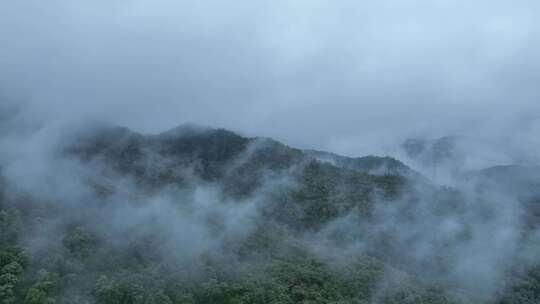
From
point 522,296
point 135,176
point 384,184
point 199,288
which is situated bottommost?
point 199,288

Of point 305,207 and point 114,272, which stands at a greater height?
point 305,207

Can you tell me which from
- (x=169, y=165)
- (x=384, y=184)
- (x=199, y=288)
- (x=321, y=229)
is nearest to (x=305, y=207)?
(x=321, y=229)

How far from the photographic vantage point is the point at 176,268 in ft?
193

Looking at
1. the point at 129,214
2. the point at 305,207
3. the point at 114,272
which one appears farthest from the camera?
the point at 305,207

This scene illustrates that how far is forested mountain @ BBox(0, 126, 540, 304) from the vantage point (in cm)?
5547

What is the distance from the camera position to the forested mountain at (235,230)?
55.5 meters

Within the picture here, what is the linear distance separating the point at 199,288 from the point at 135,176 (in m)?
44.0

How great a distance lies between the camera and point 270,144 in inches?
5098

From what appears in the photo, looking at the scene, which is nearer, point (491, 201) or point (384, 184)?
point (384, 184)

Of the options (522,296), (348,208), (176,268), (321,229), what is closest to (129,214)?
(176,268)

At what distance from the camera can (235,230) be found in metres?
76.1

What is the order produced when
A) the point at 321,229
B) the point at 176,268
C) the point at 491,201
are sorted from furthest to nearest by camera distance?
the point at 491,201 < the point at 321,229 < the point at 176,268

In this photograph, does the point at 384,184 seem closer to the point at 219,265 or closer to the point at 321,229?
the point at 321,229

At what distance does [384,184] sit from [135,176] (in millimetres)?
51195
